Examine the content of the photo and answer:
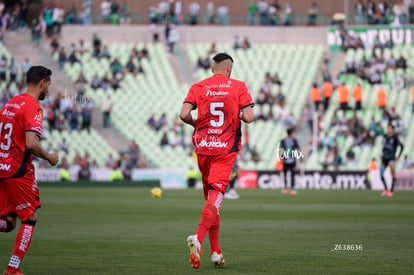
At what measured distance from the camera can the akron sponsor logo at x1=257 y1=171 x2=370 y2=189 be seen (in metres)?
40.1

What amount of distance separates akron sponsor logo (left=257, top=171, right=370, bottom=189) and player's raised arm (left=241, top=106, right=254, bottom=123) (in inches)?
1161

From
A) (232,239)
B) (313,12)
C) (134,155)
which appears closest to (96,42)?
(134,155)

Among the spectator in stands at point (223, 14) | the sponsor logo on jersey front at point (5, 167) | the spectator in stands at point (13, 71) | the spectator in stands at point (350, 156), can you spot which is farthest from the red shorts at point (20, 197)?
the spectator in stands at point (223, 14)

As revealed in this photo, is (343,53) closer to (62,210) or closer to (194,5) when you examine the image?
(194,5)

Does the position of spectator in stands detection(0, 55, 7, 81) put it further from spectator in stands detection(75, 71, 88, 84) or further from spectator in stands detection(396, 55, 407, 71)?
spectator in stands detection(396, 55, 407, 71)

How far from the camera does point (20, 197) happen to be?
991 cm

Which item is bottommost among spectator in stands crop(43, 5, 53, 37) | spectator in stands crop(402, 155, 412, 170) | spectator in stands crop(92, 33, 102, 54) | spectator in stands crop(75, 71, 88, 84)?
spectator in stands crop(402, 155, 412, 170)

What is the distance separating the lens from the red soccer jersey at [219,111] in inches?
446

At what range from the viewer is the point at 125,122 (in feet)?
155

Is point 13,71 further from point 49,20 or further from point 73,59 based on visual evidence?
point 49,20

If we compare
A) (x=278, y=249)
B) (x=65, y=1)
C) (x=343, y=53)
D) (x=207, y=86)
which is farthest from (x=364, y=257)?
Result: (x=65, y=1)

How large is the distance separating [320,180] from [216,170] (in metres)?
30.3

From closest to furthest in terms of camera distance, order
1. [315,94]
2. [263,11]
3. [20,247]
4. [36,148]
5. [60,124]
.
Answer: [36,148] → [20,247] → [60,124] → [315,94] → [263,11]

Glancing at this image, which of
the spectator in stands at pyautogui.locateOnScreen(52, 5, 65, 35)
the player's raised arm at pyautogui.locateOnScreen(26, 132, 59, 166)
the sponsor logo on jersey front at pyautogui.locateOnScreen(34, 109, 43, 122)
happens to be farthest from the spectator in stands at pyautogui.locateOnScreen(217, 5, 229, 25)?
the player's raised arm at pyautogui.locateOnScreen(26, 132, 59, 166)
